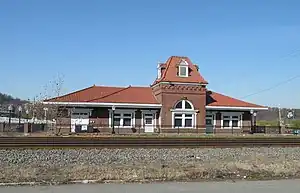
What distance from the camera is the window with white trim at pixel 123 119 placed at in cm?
4772

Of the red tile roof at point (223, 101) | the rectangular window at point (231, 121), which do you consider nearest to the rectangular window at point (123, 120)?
the red tile roof at point (223, 101)

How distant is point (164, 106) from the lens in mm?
48594

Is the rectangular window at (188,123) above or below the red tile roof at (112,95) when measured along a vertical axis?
below

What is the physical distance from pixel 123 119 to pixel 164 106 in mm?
5219

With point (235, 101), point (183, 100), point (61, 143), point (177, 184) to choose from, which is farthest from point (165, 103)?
point (177, 184)

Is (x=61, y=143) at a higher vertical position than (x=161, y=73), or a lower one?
lower

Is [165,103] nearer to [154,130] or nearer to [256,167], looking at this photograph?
[154,130]

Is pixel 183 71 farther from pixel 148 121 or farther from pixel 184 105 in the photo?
pixel 148 121

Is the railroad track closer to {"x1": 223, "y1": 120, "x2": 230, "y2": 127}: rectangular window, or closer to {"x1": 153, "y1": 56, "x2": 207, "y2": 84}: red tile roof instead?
{"x1": 153, "y1": 56, "x2": 207, "y2": 84}: red tile roof

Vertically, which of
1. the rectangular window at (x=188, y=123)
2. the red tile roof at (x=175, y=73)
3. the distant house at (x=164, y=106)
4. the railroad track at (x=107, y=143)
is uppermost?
the red tile roof at (x=175, y=73)

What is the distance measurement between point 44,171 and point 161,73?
40.9 metres

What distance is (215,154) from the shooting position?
67.4 ft

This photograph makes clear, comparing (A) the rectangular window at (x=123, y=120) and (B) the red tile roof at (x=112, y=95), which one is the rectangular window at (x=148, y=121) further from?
(B) the red tile roof at (x=112, y=95)

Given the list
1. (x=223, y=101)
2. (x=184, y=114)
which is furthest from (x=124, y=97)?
(x=223, y=101)
